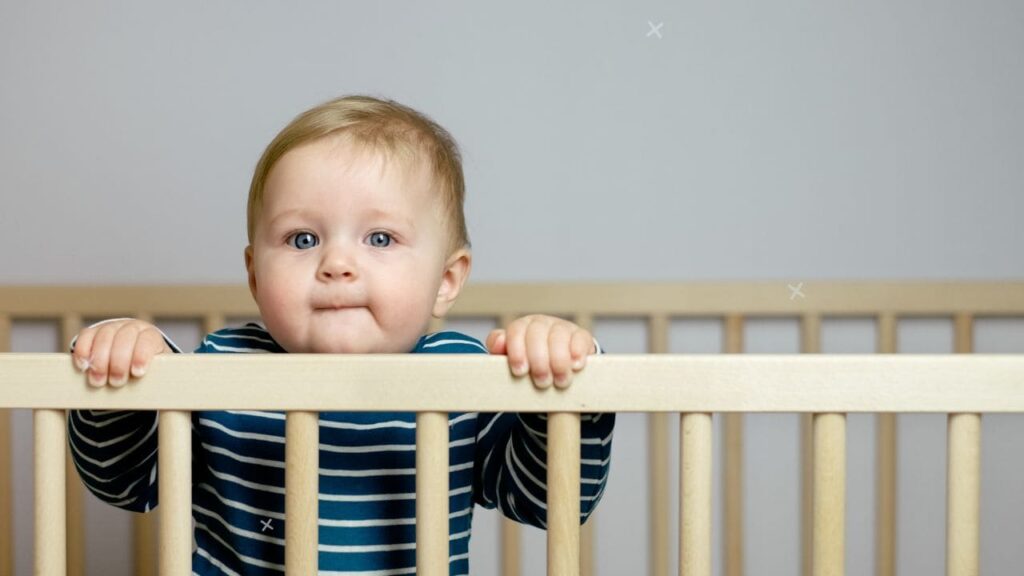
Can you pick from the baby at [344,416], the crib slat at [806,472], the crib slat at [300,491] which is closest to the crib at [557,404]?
the crib slat at [300,491]

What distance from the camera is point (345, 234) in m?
0.75

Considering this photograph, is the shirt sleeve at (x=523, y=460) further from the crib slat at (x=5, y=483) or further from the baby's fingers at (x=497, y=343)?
the crib slat at (x=5, y=483)

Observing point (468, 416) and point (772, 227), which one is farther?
point (772, 227)

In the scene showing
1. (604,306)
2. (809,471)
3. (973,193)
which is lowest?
(809,471)

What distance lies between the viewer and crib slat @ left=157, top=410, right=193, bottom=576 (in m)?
0.60

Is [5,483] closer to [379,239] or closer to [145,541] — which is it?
[145,541]

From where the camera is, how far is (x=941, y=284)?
4.13 feet

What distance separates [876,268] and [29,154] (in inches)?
38.4

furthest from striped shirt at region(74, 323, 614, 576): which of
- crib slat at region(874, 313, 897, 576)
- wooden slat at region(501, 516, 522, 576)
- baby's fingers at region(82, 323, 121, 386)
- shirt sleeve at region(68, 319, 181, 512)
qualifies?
crib slat at region(874, 313, 897, 576)

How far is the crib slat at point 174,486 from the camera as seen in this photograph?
602 millimetres

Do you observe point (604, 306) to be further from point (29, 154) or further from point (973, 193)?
point (29, 154)

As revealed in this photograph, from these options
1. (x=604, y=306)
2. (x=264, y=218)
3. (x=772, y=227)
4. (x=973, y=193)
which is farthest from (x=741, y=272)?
(x=264, y=218)

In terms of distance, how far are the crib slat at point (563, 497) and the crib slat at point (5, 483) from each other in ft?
2.92

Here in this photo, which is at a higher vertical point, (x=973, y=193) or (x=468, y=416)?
(x=973, y=193)
